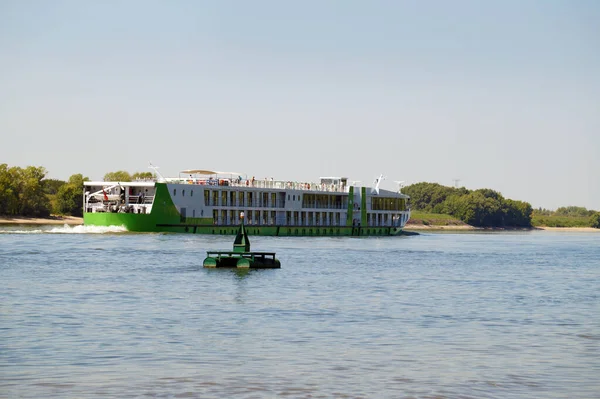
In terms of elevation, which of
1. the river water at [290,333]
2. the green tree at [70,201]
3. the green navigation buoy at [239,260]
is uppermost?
the green tree at [70,201]

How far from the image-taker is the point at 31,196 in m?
142

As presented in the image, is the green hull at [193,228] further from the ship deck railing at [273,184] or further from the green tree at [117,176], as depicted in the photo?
the green tree at [117,176]

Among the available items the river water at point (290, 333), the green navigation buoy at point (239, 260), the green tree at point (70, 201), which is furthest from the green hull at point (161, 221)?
the green tree at point (70, 201)

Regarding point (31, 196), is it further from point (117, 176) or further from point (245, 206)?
point (245, 206)

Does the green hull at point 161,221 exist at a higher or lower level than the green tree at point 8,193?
lower

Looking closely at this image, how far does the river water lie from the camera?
64.7ft

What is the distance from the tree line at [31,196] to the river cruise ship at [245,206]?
3245 cm

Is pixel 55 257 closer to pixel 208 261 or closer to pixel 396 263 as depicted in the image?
pixel 208 261

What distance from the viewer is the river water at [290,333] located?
19734 mm

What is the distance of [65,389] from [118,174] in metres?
151

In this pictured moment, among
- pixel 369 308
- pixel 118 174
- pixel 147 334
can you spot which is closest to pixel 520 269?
pixel 369 308

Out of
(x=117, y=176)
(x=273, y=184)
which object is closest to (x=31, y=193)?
(x=117, y=176)

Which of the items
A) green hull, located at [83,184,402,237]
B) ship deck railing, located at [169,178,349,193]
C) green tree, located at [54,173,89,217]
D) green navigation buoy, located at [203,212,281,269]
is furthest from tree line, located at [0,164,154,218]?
green navigation buoy, located at [203,212,281,269]

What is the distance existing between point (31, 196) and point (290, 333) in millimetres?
122212
